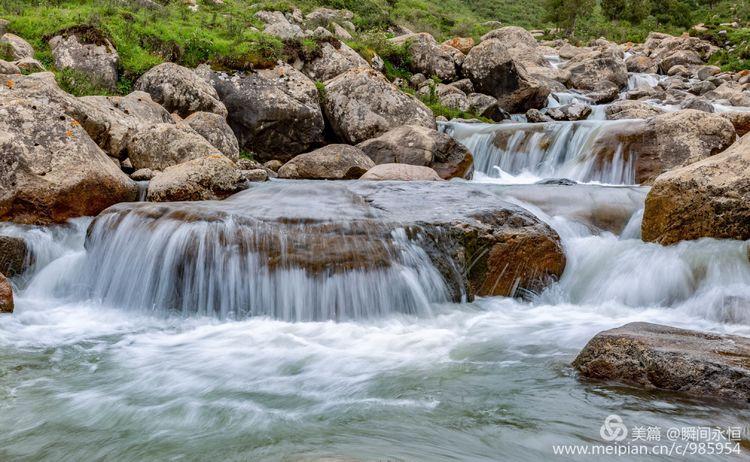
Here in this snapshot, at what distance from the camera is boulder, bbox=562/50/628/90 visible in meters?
23.7

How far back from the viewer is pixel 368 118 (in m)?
14.3

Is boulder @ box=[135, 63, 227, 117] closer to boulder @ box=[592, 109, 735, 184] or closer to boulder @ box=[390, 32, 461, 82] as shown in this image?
boulder @ box=[592, 109, 735, 184]

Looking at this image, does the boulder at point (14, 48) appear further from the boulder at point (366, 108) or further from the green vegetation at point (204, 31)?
the boulder at point (366, 108)

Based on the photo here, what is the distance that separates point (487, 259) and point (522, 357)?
6.28 ft

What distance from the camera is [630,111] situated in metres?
16.8

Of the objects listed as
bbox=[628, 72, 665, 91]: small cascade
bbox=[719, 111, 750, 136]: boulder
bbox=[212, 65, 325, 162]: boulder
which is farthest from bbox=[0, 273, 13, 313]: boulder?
bbox=[628, 72, 665, 91]: small cascade

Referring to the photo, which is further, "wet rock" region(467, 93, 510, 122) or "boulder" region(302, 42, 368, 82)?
"wet rock" region(467, 93, 510, 122)

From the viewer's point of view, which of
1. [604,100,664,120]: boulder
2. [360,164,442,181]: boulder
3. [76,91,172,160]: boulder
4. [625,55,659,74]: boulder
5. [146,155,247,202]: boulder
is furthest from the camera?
[625,55,659,74]: boulder

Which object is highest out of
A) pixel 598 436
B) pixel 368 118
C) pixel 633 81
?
pixel 633 81

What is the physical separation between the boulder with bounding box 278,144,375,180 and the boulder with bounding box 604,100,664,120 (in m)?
8.84

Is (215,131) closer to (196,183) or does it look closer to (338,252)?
(196,183)

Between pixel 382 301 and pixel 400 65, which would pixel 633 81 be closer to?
pixel 400 65

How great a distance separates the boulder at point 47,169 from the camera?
760 cm

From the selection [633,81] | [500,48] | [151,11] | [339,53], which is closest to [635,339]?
[339,53]
